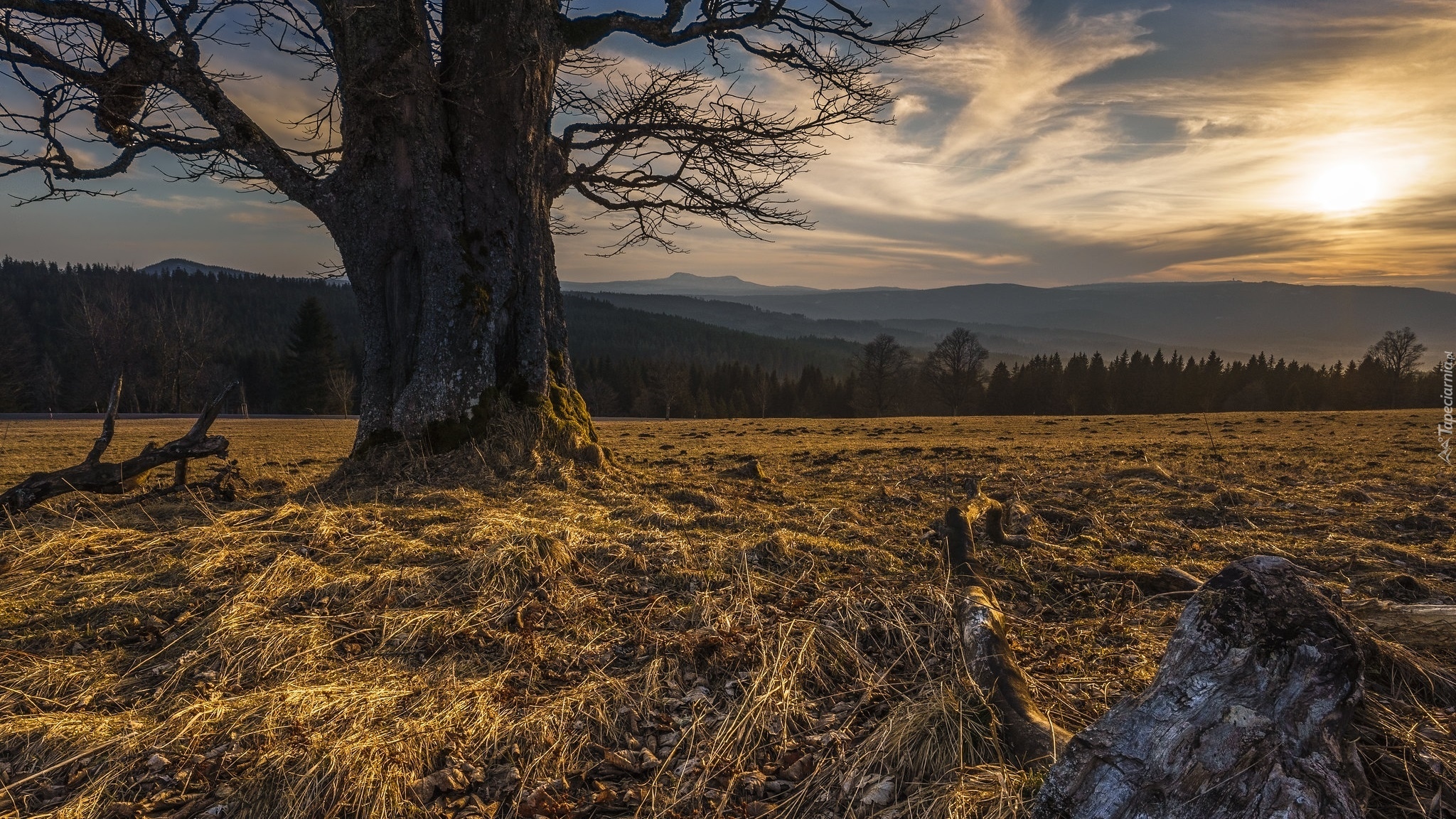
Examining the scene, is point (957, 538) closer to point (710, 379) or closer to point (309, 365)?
point (309, 365)

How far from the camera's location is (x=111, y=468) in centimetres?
710

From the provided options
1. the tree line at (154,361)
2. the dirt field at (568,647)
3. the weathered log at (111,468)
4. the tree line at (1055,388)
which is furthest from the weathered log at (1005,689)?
the tree line at (1055,388)

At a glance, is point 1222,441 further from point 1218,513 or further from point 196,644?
point 196,644

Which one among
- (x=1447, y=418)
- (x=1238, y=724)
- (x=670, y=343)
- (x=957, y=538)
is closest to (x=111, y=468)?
(x=957, y=538)

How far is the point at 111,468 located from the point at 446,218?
178 inches

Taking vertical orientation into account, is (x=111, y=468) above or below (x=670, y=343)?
below

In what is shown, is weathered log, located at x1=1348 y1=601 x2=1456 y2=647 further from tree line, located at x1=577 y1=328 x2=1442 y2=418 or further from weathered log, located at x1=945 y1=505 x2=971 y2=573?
tree line, located at x1=577 y1=328 x2=1442 y2=418

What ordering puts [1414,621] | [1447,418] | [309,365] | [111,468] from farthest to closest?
1. [309,365]
2. [1447,418]
3. [111,468]
4. [1414,621]

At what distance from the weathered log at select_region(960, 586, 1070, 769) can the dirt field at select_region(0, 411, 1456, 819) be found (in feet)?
0.29

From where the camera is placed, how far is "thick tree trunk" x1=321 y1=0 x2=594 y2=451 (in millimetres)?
8430

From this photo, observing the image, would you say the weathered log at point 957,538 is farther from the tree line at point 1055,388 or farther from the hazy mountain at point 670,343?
the hazy mountain at point 670,343

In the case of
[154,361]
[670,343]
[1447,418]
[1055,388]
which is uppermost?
[670,343]

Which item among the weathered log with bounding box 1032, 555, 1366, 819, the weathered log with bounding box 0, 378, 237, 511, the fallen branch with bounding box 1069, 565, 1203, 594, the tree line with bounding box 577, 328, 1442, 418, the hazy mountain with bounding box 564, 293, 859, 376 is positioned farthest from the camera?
the hazy mountain with bounding box 564, 293, 859, 376

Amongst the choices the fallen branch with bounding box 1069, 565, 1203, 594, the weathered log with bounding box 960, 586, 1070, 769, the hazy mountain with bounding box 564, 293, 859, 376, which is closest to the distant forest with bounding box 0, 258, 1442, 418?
the fallen branch with bounding box 1069, 565, 1203, 594
